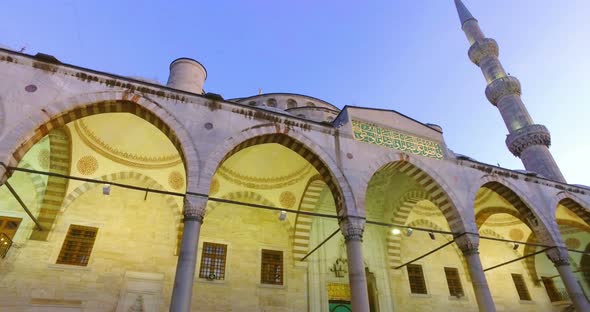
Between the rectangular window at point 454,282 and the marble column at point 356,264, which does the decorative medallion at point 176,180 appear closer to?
the marble column at point 356,264

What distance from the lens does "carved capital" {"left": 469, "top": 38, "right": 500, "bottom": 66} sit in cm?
1976

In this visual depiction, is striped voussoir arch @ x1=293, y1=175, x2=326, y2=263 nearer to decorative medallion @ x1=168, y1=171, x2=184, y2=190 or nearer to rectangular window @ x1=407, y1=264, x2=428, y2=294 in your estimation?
decorative medallion @ x1=168, y1=171, x2=184, y2=190

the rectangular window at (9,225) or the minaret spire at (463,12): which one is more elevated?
the minaret spire at (463,12)

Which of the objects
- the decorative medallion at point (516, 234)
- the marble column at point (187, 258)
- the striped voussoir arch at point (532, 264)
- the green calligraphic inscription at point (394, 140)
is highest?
the green calligraphic inscription at point (394, 140)

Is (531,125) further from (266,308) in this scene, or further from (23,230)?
(23,230)

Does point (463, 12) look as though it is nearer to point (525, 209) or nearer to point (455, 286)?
point (525, 209)

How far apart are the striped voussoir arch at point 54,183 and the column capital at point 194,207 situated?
3.96 metres

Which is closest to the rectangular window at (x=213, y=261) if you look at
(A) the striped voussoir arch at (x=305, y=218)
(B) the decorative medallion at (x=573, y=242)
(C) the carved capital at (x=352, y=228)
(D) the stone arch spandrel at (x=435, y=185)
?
(A) the striped voussoir arch at (x=305, y=218)

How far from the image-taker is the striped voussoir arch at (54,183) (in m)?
7.50

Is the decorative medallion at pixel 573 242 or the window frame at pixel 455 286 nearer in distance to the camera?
the window frame at pixel 455 286

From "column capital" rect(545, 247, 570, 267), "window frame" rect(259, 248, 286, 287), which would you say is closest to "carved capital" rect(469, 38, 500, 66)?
"column capital" rect(545, 247, 570, 267)

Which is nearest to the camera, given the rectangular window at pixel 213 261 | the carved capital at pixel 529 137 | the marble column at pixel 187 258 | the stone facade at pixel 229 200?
the marble column at pixel 187 258

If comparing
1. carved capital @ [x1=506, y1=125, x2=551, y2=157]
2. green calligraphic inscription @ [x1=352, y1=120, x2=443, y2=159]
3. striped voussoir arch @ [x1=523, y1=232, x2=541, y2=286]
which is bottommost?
striped voussoir arch @ [x1=523, y1=232, x2=541, y2=286]

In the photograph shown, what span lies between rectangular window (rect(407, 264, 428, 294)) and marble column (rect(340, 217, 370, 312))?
5.05 m
